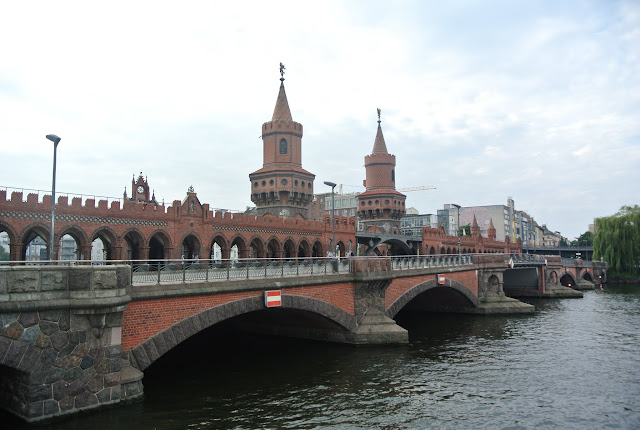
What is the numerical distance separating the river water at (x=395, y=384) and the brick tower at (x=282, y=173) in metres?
19.5

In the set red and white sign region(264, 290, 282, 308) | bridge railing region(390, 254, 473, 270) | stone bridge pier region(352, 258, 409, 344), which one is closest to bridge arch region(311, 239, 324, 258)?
bridge railing region(390, 254, 473, 270)

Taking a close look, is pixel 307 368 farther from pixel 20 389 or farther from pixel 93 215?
pixel 93 215

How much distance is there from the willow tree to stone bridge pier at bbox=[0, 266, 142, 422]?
280 feet

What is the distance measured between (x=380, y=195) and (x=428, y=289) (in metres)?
27.8

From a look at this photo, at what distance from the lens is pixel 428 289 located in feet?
136

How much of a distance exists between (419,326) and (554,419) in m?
21.5

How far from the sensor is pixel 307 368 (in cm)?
2434

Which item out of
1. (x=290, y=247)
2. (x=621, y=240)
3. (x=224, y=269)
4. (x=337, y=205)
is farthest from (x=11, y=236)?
(x=337, y=205)

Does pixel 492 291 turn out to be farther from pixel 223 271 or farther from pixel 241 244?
pixel 223 271

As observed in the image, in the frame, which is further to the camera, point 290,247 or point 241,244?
point 290,247

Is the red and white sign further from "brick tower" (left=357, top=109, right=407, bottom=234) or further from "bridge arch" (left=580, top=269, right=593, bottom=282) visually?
"bridge arch" (left=580, top=269, right=593, bottom=282)

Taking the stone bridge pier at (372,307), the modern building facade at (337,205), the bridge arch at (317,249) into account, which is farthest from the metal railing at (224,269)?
the modern building facade at (337,205)

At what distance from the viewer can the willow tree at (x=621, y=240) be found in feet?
268

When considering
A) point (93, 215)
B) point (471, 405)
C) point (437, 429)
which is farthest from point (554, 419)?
point (93, 215)
